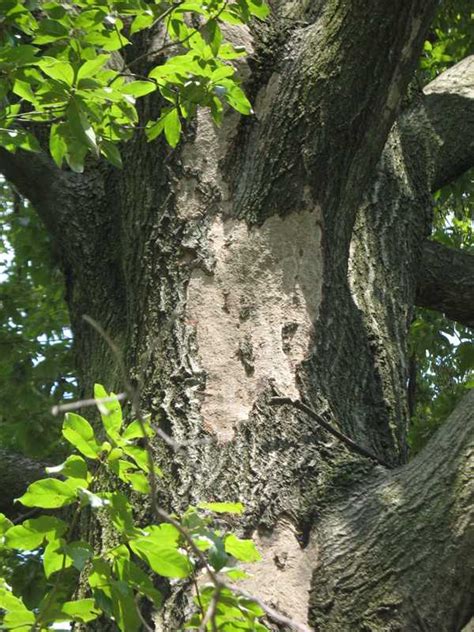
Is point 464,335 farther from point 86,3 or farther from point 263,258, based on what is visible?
point 86,3

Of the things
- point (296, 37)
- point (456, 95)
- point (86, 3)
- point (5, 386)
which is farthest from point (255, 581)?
point (5, 386)

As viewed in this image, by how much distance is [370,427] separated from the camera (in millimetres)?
2938

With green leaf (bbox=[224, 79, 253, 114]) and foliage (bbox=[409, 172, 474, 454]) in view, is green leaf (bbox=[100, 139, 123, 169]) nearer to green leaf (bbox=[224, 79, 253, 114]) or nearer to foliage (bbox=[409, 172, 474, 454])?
green leaf (bbox=[224, 79, 253, 114])

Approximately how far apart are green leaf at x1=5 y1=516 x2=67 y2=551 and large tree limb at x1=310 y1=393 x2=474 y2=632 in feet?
2.28

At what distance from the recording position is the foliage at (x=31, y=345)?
16.9 ft

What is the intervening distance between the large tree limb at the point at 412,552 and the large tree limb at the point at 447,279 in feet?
5.02

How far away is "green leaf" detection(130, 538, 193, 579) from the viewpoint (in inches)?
76.0

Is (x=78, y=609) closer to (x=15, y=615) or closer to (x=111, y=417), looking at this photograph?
(x=15, y=615)

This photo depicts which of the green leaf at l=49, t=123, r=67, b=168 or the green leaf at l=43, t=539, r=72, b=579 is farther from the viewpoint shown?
the green leaf at l=49, t=123, r=67, b=168

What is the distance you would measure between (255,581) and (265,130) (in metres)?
1.41

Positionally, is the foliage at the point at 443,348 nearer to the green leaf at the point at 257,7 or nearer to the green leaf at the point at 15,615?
the green leaf at the point at 257,7

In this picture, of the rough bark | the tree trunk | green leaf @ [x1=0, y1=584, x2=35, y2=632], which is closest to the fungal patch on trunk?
the tree trunk

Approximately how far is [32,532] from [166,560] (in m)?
0.29

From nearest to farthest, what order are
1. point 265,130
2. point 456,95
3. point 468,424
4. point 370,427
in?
point 468,424 < point 370,427 < point 265,130 < point 456,95
